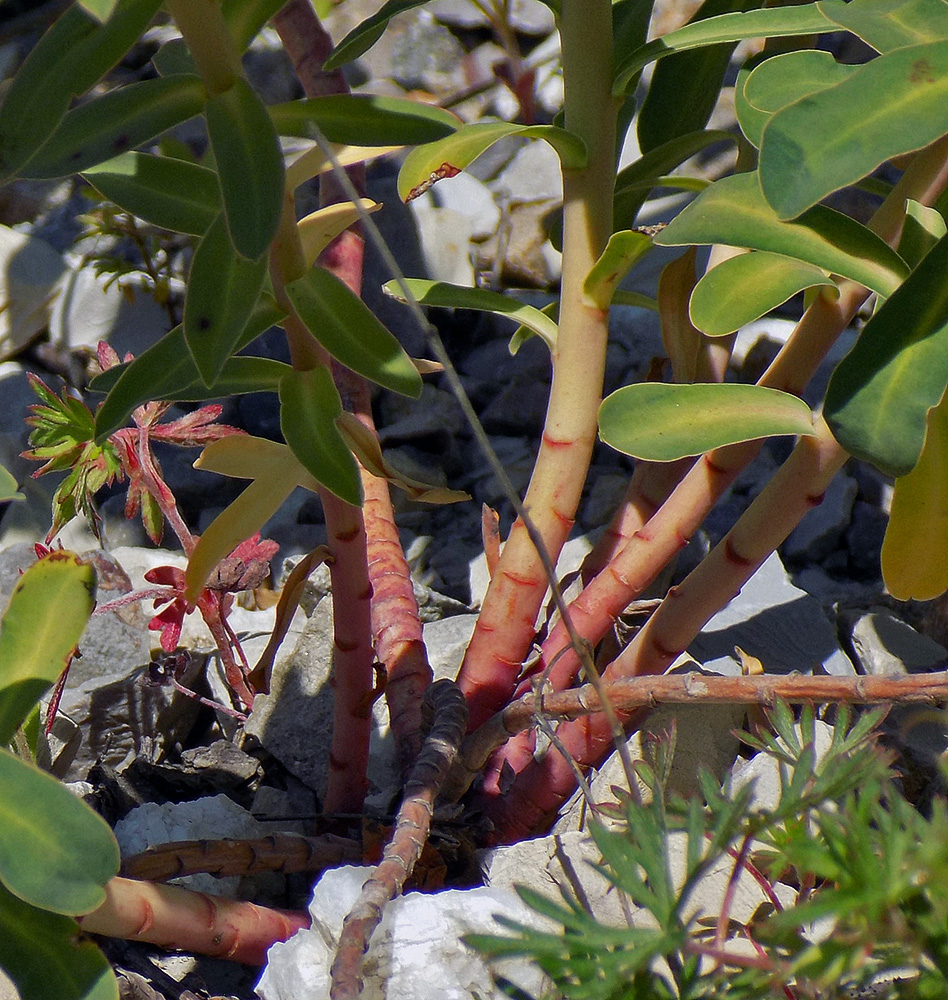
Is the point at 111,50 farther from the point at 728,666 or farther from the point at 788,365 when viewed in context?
the point at 728,666

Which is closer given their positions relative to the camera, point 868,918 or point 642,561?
point 868,918

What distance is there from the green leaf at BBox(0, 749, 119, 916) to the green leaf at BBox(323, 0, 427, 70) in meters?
0.64

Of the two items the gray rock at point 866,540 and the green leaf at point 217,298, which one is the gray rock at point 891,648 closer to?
the gray rock at point 866,540

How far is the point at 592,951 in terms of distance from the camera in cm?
53

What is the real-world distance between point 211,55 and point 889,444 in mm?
566

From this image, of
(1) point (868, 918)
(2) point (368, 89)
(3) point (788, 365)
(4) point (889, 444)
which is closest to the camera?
(1) point (868, 918)

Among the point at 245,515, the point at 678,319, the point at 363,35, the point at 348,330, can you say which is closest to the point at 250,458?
the point at 245,515

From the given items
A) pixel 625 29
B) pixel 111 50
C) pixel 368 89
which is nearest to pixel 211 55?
pixel 111 50

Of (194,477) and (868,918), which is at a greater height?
(868,918)

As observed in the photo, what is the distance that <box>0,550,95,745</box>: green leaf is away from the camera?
2.51 feet

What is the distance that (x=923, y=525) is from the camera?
0.88 meters

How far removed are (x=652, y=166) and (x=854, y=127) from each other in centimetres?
48

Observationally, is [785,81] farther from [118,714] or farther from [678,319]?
[118,714]

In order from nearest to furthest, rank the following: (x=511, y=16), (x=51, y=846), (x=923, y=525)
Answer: (x=51, y=846) < (x=923, y=525) < (x=511, y=16)
